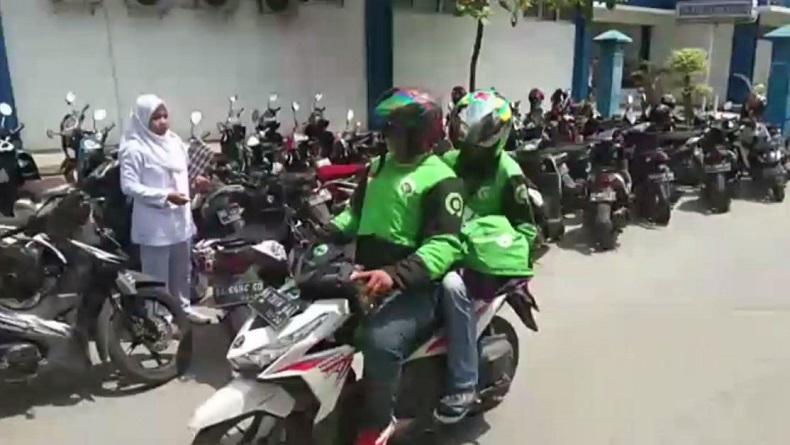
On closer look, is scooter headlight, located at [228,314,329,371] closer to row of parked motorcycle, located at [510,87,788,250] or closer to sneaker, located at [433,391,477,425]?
sneaker, located at [433,391,477,425]

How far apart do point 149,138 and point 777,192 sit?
8492mm

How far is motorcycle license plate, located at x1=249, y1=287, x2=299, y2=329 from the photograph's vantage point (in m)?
2.92

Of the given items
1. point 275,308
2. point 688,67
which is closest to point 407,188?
point 275,308

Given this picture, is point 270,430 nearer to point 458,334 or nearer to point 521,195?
point 458,334

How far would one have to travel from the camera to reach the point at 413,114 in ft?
10.1

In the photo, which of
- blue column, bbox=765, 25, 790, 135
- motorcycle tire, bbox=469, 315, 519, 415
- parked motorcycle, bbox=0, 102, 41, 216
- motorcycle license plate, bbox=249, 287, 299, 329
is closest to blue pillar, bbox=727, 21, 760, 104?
blue column, bbox=765, 25, 790, 135

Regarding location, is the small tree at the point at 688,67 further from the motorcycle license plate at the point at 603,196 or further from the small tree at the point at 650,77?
the motorcycle license plate at the point at 603,196

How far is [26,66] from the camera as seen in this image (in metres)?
9.97

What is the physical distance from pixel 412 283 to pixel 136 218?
2.41 metres

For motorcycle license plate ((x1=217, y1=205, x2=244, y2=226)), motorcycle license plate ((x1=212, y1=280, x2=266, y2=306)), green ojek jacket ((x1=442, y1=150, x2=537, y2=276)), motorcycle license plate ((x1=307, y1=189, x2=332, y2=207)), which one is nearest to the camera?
green ojek jacket ((x1=442, y1=150, x2=537, y2=276))

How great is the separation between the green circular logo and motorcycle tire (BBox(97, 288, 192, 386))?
4.85ft

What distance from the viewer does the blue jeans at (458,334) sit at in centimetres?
321

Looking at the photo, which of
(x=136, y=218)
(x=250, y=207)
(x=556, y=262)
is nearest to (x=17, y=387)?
(x=136, y=218)

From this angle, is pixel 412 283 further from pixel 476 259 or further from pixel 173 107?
pixel 173 107
